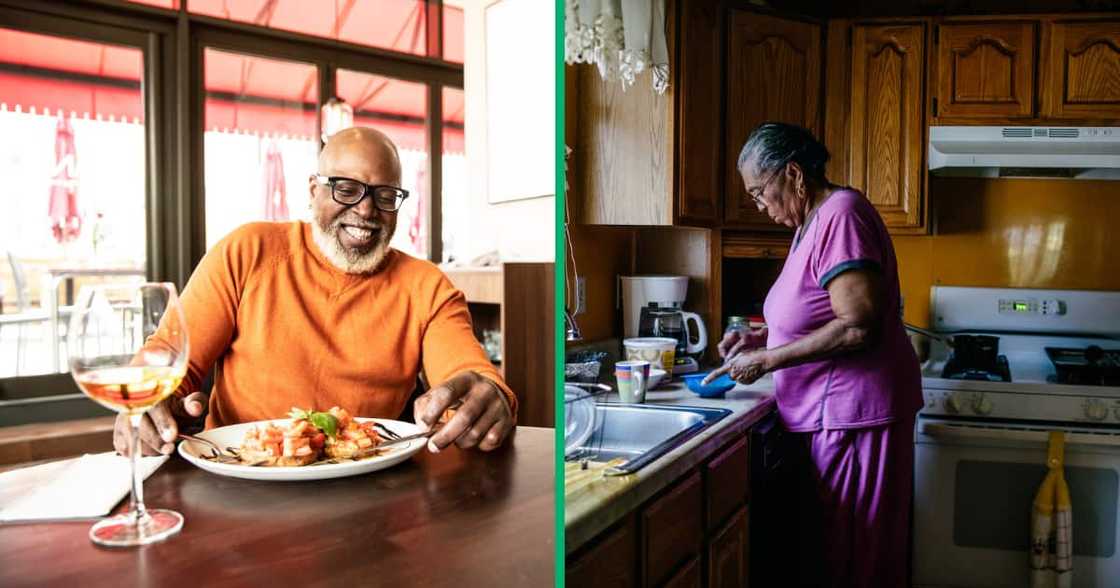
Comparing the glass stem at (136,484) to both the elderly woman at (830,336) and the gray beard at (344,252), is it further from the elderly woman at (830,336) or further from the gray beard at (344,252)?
the gray beard at (344,252)

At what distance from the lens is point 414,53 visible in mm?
3188

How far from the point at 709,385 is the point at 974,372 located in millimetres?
352

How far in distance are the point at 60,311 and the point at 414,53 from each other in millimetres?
1513

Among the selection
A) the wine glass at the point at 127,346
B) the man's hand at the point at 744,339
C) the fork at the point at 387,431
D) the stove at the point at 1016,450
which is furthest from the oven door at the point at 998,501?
the wine glass at the point at 127,346

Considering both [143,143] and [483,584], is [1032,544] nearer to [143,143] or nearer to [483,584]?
[483,584]

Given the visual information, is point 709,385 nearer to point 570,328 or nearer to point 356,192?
point 570,328

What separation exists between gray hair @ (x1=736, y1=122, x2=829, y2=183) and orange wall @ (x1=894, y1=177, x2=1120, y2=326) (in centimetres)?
22

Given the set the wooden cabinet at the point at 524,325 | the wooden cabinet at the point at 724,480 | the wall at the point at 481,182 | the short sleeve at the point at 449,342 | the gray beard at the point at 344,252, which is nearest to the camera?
the wooden cabinet at the point at 724,480

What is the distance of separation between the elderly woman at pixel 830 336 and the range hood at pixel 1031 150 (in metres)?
0.21

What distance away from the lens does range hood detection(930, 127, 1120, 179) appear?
2.02 ft

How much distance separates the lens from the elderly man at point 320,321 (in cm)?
115

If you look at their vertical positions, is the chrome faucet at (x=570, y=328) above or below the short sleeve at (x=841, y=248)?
below

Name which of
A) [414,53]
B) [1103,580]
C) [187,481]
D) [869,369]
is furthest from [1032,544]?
[414,53]

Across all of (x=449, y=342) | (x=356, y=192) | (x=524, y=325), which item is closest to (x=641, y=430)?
(x=449, y=342)
